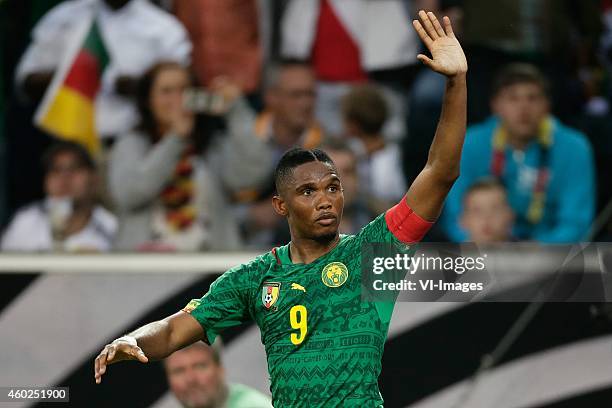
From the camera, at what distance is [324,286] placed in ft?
14.3

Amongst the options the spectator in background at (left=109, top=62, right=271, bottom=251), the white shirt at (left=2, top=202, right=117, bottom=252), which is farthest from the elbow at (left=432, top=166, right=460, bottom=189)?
the white shirt at (left=2, top=202, right=117, bottom=252)

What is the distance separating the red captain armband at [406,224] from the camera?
166 inches

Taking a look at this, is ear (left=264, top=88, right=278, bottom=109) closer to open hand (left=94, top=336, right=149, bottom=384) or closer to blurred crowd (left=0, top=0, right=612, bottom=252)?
blurred crowd (left=0, top=0, right=612, bottom=252)

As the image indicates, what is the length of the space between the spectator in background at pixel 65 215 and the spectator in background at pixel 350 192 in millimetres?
1436

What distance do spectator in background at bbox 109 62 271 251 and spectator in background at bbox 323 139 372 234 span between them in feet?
1.51

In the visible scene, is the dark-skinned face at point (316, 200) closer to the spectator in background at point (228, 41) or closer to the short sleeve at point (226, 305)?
the short sleeve at point (226, 305)

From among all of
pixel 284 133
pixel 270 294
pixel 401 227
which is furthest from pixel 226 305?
pixel 284 133

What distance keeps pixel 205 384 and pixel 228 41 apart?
7.53 feet

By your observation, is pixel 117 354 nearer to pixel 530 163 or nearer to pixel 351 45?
pixel 530 163

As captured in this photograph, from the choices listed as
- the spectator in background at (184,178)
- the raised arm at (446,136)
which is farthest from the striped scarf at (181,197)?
the raised arm at (446,136)

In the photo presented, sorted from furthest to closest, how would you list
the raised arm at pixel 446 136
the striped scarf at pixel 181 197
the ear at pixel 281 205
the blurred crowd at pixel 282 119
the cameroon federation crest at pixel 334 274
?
the striped scarf at pixel 181 197 < the blurred crowd at pixel 282 119 < the ear at pixel 281 205 < the cameroon federation crest at pixel 334 274 < the raised arm at pixel 446 136

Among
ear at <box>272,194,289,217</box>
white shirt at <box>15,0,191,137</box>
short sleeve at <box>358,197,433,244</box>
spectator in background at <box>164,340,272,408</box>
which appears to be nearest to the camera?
short sleeve at <box>358,197,433,244</box>

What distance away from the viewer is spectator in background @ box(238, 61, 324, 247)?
726 cm

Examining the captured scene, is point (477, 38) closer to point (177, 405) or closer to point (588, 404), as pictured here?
point (588, 404)
